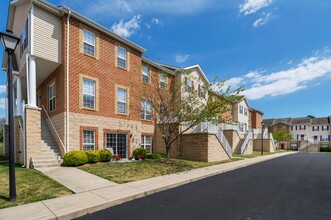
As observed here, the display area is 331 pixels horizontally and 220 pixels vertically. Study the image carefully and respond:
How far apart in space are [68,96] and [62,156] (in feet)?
12.4

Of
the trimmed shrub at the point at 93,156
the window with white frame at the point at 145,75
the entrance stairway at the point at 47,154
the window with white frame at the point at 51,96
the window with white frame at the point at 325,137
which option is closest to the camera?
the entrance stairway at the point at 47,154

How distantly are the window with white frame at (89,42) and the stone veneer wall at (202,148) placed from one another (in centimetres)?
1025

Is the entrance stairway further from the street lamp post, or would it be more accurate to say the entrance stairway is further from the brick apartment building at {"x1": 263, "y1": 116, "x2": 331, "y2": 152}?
the brick apartment building at {"x1": 263, "y1": 116, "x2": 331, "y2": 152}

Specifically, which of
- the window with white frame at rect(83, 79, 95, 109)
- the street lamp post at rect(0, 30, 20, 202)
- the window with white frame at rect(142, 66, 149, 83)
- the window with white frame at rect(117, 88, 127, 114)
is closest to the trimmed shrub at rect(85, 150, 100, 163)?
the window with white frame at rect(83, 79, 95, 109)

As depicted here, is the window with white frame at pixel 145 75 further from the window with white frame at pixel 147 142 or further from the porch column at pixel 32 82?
the porch column at pixel 32 82

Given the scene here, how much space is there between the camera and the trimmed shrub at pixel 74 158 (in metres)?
11.9

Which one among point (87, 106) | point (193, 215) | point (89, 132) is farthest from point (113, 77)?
point (193, 215)

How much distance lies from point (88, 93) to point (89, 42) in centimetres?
359

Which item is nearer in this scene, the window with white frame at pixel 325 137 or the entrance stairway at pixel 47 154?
the entrance stairway at pixel 47 154

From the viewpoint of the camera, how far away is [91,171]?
10.6 metres

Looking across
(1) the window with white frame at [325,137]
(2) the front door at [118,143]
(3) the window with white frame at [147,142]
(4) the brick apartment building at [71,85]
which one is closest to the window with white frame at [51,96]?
(4) the brick apartment building at [71,85]

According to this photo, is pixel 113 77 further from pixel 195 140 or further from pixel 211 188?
pixel 211 188

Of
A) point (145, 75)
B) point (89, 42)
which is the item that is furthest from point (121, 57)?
point (145, 75)

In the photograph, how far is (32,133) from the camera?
11.9 metres
